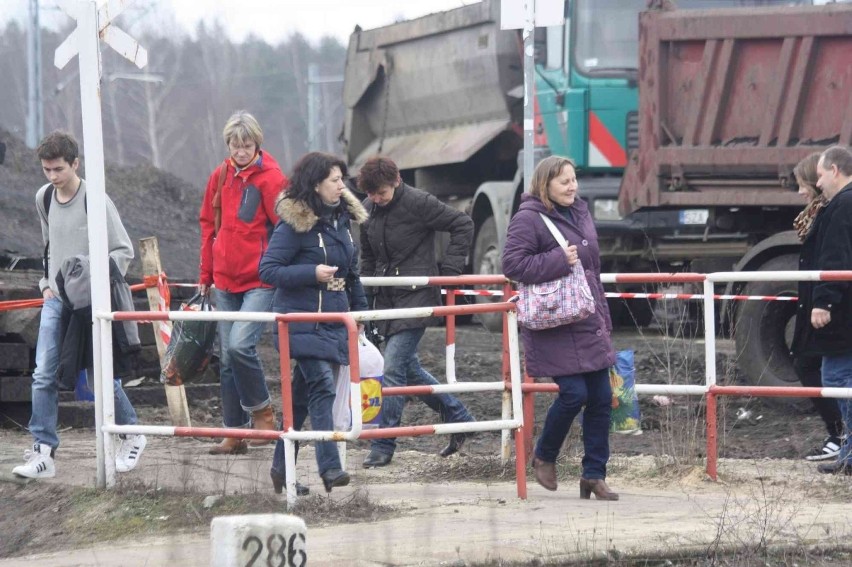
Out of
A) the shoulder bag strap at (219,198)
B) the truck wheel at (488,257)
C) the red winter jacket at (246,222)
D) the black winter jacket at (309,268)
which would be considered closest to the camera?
the black winter jacket at (309,268)

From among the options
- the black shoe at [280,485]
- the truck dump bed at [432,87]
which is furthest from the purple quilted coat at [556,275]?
the truck dump bed at [432,87]

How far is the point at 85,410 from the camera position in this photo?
912cm

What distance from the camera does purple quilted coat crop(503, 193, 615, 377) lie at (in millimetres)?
6168

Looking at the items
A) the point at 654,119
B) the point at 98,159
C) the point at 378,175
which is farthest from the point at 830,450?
the point at 654,119

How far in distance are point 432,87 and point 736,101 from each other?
6940mm

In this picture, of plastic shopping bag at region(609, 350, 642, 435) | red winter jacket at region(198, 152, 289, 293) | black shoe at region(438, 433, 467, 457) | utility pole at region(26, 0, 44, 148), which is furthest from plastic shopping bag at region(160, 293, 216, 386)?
utility pole at region(26, 0, 44, 148)

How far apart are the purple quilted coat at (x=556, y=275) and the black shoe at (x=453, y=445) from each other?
1.52 meters

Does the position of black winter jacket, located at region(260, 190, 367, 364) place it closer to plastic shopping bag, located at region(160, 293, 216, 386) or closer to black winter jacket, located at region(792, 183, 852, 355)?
plastic shopping bag, located at region(160, 293, 216, 386)

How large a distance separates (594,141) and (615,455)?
5913 mm

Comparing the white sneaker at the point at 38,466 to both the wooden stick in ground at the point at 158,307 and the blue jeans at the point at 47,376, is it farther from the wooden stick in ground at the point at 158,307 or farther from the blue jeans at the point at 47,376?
the wooden stick in ground at the point at 158,307

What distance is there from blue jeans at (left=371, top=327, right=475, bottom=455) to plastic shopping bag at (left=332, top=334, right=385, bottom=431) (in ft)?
3.28

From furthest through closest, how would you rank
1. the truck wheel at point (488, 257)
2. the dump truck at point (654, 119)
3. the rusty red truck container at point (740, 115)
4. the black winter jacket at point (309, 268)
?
the truck wheel at point (488, 257) < the dump truck at point (654, 119) < the rusty red truck container at point (740, 115) < the black winter jacket at point (309, 268)

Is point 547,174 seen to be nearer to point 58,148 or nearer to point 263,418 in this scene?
point 263,418

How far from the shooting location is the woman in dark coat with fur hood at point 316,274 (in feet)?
20.1
